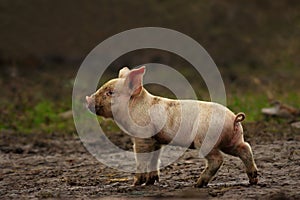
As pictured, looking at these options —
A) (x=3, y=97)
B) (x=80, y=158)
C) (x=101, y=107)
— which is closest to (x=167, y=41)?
(x=3, y=97)

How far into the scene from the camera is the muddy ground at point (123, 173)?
6.05 meters

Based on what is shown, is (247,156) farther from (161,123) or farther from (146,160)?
(146,160)

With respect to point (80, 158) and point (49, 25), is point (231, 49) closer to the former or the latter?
point (49, 25)

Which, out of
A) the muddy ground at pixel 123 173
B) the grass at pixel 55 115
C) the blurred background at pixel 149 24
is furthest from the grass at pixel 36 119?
the blurred background at pixel 149 24

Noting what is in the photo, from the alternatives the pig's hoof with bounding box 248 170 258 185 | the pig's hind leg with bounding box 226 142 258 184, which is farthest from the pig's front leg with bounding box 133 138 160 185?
the pig's hoof with bounding box 248 170 258 185

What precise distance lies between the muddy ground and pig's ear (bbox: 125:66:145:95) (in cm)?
94

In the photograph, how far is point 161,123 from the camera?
630 cm

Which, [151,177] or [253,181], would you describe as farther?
[151,177]

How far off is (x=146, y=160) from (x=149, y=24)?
1305 cm

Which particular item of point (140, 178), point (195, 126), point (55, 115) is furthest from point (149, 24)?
point (195, 126)

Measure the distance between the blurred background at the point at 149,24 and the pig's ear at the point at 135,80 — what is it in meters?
7.88

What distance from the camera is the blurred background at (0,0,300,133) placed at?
53.0 feet

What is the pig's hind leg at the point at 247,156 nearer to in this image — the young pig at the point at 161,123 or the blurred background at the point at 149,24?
the young pig at the point at 161,123

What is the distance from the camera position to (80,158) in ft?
29.2
